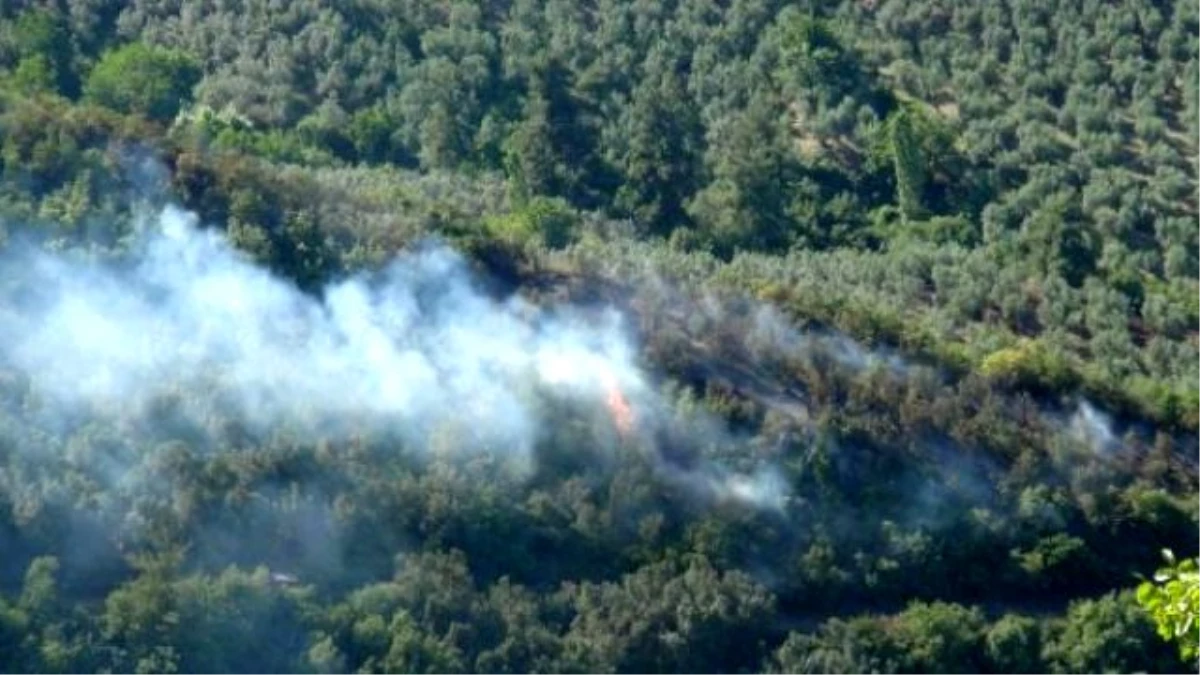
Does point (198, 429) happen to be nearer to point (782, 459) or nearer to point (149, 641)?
point (149, 641)

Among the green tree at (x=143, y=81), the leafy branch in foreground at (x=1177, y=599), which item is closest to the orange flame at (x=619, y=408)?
the green tree at (x=143, y=81)

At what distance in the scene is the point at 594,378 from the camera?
4531cm

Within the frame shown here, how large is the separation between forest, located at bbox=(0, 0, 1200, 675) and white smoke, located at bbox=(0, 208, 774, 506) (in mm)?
81

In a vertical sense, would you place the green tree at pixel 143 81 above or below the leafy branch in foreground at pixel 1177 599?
above

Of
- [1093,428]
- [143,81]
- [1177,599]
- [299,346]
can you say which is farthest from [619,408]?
[1177,599]

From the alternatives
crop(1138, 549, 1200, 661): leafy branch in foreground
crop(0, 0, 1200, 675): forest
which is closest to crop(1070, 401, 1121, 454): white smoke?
crop(0, 0, 1200, 675): forest

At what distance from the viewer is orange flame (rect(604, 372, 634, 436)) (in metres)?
44.3

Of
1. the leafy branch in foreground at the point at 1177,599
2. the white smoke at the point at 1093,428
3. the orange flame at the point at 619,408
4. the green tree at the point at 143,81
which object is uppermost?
the green tree at the point at 143,81

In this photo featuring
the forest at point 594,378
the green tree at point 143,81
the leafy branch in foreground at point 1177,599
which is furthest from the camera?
the green tree at point 143,81

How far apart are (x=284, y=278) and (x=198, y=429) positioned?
5385mm

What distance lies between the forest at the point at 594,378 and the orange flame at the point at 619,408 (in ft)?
0.29

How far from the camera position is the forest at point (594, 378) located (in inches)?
1593

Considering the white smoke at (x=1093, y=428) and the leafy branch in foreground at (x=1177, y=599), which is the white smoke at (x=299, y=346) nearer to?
the white smoke at (x=1093, y=428)

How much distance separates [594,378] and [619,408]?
100 centimetres
